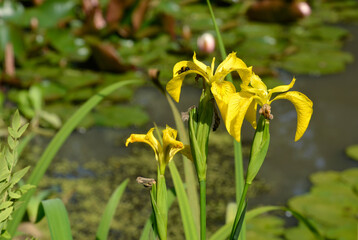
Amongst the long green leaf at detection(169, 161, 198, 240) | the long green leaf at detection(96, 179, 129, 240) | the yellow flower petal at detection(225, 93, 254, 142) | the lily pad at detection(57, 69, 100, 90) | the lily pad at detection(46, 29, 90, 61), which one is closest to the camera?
the yellow flower petal at detection(225, 93, 254, 142)

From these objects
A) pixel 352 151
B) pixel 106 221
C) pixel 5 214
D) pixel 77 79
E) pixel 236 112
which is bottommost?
pixel 352 151

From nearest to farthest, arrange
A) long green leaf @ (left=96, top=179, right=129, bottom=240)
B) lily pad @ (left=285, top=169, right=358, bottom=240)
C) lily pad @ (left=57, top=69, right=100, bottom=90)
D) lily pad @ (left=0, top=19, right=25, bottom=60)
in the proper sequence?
1. long green leaf @ (left=96, top=179, right=129, bottom=240)
2. lily pad @ (left=285, top=169, right=358, bottom=240)
3. lily pad @ (left=57, top=69, right=100, bottom=90)
4. lily pad @ (left=0, top=19, right=25, bottom=60)

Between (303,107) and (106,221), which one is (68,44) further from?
(303,107)

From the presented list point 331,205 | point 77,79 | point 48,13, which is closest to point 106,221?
point 331,205

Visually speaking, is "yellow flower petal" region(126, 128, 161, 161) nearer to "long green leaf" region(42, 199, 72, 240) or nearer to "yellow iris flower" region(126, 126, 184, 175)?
"yellow iris flower" region(126, 126, 184, 175)

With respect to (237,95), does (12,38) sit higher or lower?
lower

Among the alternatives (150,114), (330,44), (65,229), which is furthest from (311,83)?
(65,229)

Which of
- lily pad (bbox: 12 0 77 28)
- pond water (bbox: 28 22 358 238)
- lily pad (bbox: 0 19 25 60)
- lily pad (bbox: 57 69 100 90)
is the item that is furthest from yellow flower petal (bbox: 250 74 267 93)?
lily pad (bbox: 12 0 77 28)
